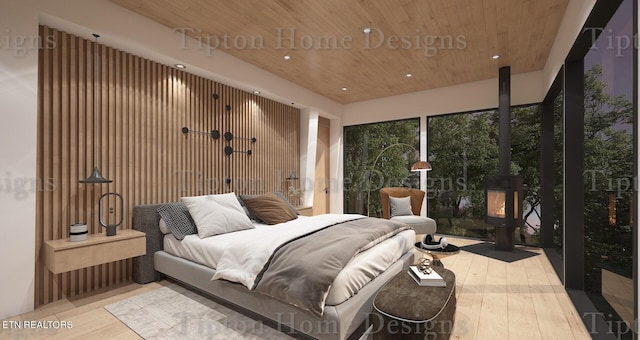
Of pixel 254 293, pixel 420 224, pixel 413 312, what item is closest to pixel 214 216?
pixel 254 293

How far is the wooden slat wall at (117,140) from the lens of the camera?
8.81 feet

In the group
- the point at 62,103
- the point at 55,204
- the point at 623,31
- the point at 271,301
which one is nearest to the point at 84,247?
the point at 55,204

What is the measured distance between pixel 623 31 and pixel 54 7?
447 centimetres

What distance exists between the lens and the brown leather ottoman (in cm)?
173

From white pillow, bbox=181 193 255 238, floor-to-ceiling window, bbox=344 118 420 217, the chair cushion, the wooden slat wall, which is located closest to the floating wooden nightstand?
the wooden slat wall

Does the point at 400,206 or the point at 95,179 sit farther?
the point at 400,206

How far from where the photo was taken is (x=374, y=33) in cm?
347

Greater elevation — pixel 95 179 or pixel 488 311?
pixel 95 179

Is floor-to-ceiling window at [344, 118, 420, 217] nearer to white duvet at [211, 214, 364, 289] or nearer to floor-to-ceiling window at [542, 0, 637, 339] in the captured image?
floor-to-ceiling window at [542, 0, 637, 339]

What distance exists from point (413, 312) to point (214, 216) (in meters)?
2.23

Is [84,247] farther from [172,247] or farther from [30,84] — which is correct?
[30,84]

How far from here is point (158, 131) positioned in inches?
138

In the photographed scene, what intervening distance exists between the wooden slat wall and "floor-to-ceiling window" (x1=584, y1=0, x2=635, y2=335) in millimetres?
4120

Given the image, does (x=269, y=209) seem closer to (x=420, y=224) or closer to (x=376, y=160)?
(x=420, y=224)
